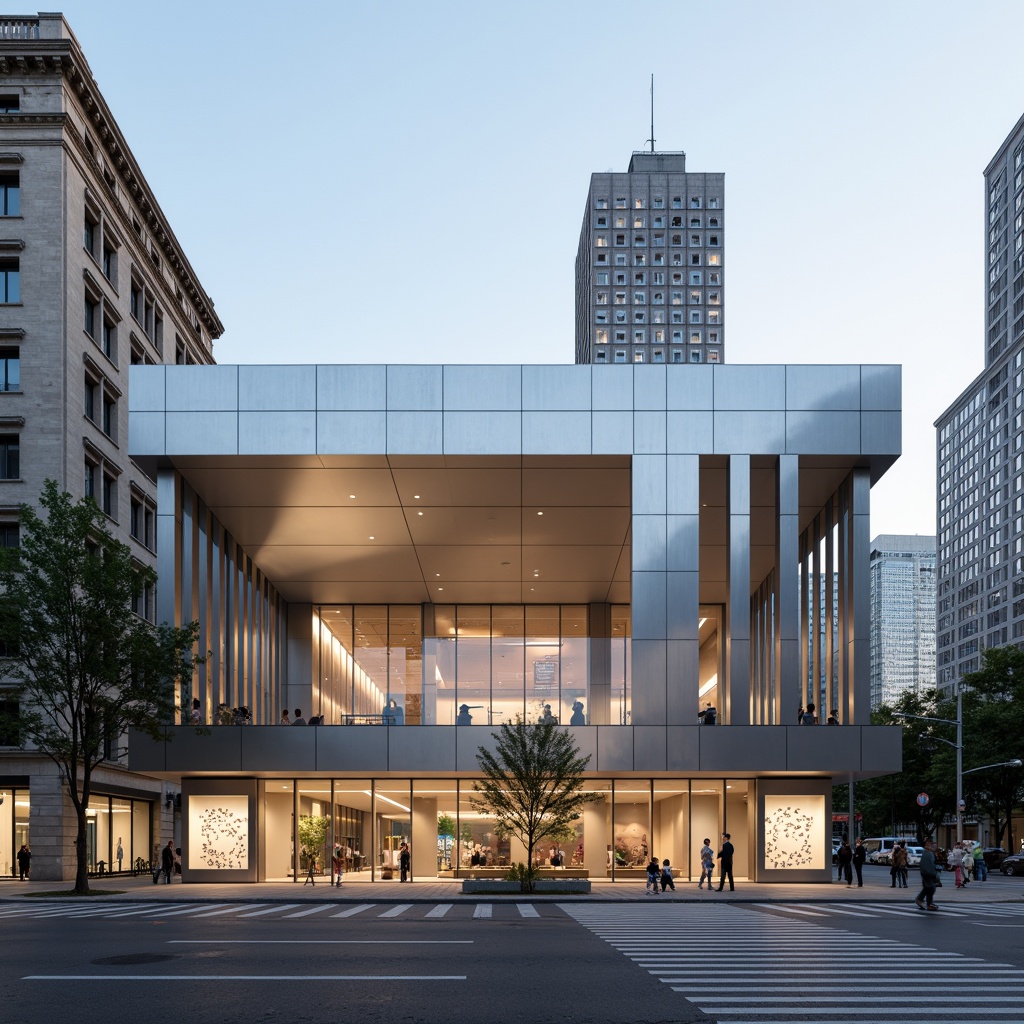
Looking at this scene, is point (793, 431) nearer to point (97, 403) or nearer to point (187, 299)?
point (97, 403)

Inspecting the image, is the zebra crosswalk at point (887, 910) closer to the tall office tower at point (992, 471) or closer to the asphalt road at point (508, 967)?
the asphalt road at point (508, 967)

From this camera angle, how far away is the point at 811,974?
600 inches

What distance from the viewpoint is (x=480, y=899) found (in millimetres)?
32875

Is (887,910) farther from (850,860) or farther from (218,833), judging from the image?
Answer: (218,833)

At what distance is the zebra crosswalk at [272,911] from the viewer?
25891 mm

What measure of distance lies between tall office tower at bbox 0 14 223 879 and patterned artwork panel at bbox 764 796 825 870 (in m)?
27.9

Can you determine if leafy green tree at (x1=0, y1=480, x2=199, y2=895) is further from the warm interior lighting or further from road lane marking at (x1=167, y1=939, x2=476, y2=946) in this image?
road lane marking at (x1=167, y1=939, x2=476, y2=946)

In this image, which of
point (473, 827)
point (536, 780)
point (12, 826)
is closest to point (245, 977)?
point (536, 780)

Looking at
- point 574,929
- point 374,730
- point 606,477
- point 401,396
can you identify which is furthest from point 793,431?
point 574,929

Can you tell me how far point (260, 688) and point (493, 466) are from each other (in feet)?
57.7

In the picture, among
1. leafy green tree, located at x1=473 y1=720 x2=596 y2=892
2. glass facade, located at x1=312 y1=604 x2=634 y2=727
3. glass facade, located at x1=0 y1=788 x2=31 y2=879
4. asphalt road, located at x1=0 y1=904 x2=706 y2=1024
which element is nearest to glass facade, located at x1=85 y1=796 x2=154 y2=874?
glass facade, located at x1=0 y1=788 x2=31 y2=879

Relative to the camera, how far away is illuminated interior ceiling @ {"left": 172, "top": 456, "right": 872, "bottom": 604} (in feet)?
130

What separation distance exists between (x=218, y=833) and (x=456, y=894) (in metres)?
9.98

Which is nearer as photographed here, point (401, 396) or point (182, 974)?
point (182, 974)
